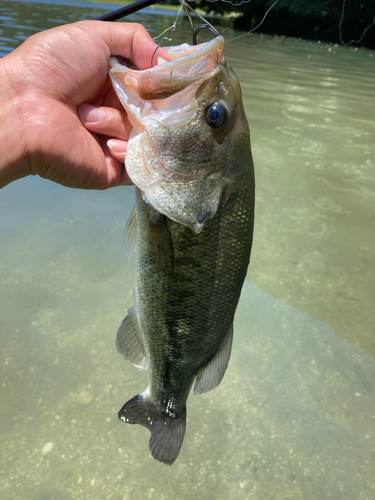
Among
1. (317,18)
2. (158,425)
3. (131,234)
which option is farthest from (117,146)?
(317,18)

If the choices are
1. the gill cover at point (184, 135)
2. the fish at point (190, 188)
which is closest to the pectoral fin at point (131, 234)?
the fish at point (190, 188)

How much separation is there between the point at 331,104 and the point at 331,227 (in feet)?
15.9

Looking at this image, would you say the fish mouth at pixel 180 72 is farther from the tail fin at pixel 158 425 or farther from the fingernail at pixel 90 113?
the tail fin at pixel 158 425

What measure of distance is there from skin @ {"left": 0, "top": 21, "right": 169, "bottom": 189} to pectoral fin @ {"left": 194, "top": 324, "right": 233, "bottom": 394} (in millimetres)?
979

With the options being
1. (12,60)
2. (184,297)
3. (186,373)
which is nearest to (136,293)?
(184,297)

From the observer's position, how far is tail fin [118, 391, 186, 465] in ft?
5.57

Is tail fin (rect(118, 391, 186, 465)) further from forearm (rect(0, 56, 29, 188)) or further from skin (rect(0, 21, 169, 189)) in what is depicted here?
forearm (rect(0, 56, 29, 188))

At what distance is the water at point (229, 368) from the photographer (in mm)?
2113

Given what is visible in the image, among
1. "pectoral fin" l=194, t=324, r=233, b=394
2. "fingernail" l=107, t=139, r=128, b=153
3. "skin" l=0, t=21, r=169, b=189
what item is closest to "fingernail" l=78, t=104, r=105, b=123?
"skin" l=0, t=21, r=169, b=189

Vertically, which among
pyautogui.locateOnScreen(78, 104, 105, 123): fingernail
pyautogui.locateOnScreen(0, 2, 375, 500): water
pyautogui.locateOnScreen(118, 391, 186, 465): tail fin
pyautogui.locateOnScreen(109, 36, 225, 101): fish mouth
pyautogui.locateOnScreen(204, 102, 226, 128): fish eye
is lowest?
pyautogui.locateOnScreen(0, 2, 375, 500): water

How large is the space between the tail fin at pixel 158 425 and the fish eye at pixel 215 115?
1305 millimetres

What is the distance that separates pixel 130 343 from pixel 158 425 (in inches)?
16.0

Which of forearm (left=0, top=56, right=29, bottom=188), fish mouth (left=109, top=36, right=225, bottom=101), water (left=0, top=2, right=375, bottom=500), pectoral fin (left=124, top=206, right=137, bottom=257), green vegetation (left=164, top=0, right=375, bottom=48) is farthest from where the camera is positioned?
green vegetation (left=164, top=0, right=375, bottom=48)

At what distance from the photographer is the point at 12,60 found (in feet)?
5.17
